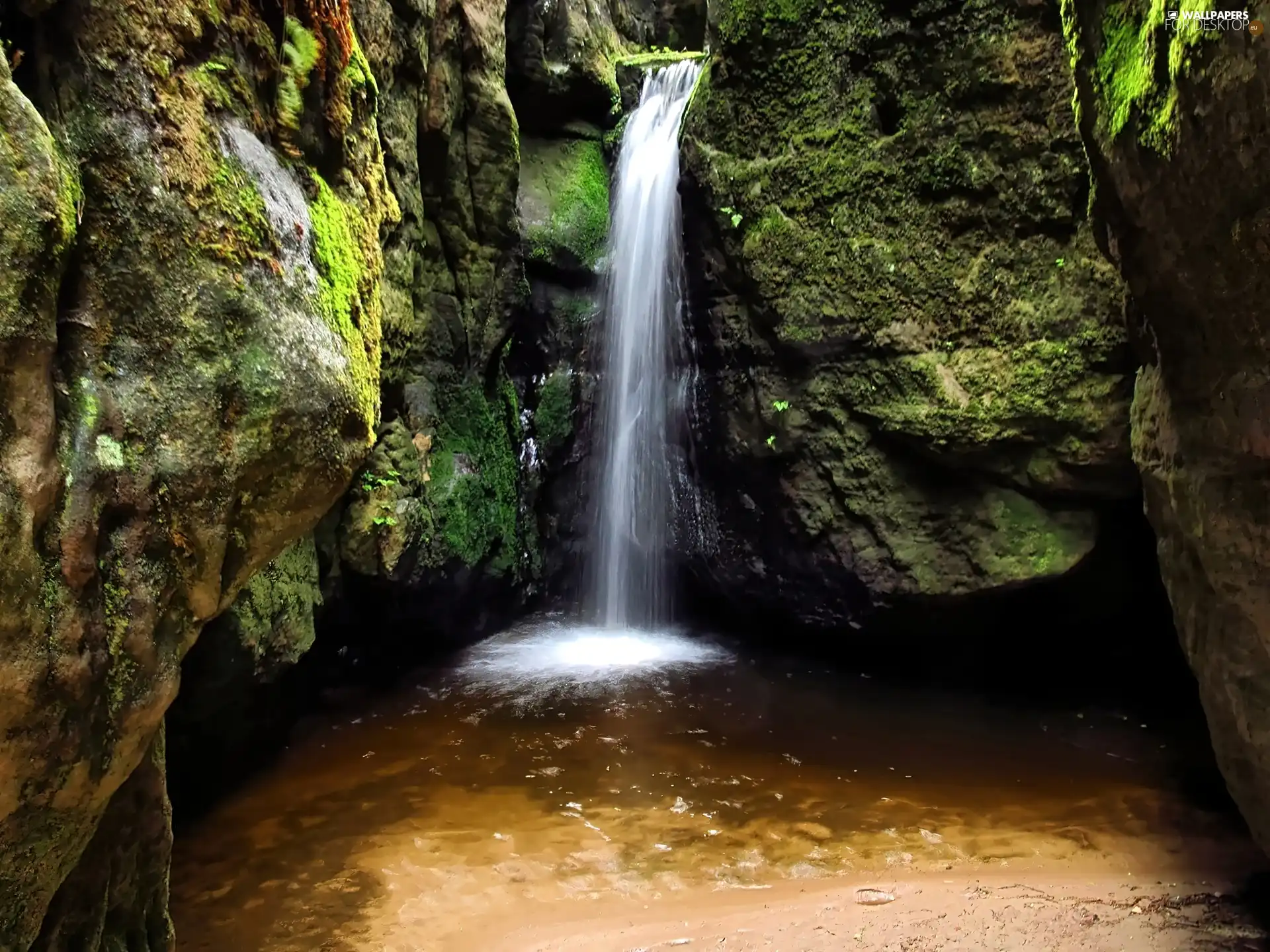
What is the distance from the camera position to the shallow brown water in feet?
13.5

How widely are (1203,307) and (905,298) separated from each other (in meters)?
3.64

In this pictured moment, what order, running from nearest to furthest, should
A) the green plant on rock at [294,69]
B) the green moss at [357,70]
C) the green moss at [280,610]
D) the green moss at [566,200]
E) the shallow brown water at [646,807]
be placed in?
1. the green plant on rock at [294,69]
2. the green moss at [357,70]
3. the shallow brown water at [646,807]
4. the green moss at [280,610]
5. the green moss at [566,200]

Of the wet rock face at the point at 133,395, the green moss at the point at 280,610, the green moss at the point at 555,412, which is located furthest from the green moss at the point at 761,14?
the green moss at the point at 280,610

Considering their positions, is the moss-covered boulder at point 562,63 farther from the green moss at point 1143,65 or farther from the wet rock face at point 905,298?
the green moss at point 1143,65

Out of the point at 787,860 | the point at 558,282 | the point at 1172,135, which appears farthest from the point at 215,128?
the point at 558,282

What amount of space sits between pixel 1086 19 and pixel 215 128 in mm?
3752

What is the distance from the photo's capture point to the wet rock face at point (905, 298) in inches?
246

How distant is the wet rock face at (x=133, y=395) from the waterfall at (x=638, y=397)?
691 cm

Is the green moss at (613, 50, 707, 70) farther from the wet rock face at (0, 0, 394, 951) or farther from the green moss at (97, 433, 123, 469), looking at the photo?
the green moss at (97, 433, 123, 469)

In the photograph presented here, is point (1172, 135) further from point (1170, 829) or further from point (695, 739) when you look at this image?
point (695, 739)

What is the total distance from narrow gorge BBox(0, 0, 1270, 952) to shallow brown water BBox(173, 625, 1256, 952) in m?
0.04

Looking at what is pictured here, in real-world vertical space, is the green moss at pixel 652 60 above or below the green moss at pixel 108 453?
above

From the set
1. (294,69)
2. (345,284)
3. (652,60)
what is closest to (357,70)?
(294,69)

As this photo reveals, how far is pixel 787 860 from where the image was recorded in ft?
14.5
